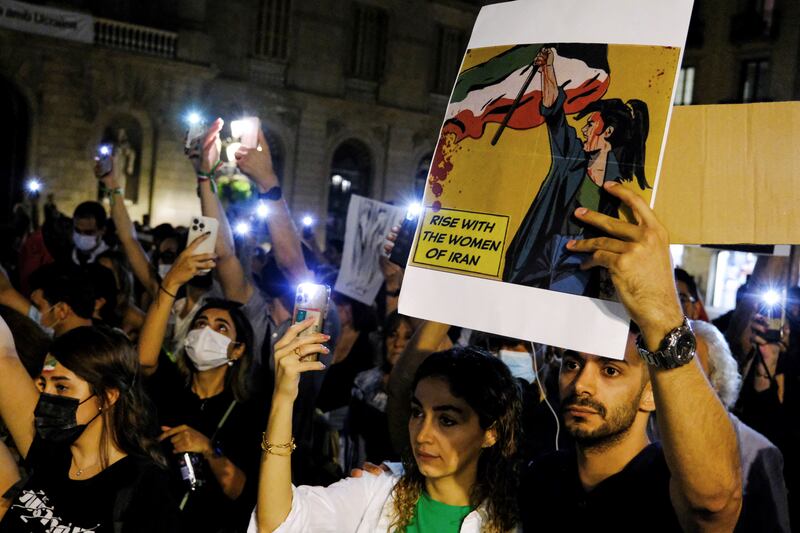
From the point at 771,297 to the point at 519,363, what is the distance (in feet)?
5.18

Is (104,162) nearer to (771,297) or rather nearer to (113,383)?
(113,383)

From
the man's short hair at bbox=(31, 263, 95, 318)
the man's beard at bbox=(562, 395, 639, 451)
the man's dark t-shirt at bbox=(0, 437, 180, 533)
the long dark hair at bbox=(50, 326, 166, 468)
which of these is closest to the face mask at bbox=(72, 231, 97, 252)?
the man's short hair at bbox=(31, 263, 95, 318)

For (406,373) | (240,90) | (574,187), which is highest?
A: (240,90)

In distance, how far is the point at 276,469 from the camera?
2170 millimetres

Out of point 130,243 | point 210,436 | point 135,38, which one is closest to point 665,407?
point 210,436

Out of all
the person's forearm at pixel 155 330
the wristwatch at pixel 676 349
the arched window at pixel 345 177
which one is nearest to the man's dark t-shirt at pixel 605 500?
the wristwatch at pixel 676 349

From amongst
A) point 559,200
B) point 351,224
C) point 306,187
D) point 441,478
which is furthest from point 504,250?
point 306,187

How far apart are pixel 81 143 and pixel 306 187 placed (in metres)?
6.93

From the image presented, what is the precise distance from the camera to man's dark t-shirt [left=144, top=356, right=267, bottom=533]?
3215mm

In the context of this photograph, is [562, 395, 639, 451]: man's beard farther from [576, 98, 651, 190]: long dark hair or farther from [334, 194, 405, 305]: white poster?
[334, 194, 405, 305]: white poster

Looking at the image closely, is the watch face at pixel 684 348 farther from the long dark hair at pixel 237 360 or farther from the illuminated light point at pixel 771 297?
the illuminated light point at pixel 771 297

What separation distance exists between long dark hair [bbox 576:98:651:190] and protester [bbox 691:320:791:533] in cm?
163

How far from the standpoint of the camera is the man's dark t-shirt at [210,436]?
3.21m

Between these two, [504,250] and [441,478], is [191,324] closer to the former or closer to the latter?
[441,478]
